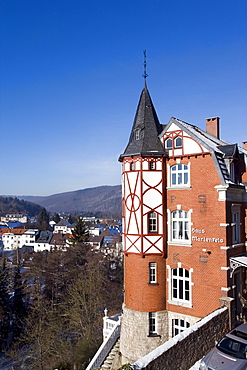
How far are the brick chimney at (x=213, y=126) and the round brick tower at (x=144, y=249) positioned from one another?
7107 millimetres

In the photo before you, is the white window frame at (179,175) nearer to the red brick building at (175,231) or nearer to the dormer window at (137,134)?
the red brick building at (175,231)

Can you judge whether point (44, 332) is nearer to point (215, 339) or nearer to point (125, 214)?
point (125, 214)

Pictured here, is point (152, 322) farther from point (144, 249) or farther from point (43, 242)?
point (43, 242)

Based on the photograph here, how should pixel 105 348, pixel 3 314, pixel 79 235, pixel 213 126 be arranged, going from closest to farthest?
pixel 105 348 → pixel 213 126 → pixel 3 314 → pixel 79 235

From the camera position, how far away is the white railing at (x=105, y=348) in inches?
713

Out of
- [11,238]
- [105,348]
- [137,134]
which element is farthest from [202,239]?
[11,238]

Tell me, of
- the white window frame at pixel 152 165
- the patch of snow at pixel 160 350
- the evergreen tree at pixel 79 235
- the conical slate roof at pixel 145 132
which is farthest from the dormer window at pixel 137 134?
the evergreen tree at pixel 79 235

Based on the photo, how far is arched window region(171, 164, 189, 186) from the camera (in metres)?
17.4

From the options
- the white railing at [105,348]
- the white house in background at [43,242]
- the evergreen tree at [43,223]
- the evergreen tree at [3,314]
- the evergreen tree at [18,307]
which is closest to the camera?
the white railing at [105,348]

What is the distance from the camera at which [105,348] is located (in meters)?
18.6

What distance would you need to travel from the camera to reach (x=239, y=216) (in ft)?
59.5

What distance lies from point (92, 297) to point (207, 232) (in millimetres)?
22928

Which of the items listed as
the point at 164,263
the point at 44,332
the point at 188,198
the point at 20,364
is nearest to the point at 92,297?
the point at 44,332

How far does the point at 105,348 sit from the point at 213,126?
17.5 meters
